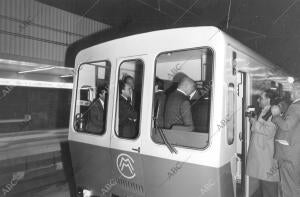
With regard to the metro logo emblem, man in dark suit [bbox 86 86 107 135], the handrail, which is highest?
man in dark suit [bbox 86 86 107 135]

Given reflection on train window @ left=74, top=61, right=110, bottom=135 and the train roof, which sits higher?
the train roof

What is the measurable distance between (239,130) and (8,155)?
6.50 m

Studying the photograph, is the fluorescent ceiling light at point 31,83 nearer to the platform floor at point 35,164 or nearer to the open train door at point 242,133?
the platform floor at point 35,164

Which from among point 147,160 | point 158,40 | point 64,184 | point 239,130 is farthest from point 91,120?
point 64,184

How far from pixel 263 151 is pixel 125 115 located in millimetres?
1951

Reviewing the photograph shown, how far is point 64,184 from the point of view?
6016 millimetres

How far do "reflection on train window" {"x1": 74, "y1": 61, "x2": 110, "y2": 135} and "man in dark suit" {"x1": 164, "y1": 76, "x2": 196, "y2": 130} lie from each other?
1.04 metres

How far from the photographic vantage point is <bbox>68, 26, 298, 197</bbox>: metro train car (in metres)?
2.81

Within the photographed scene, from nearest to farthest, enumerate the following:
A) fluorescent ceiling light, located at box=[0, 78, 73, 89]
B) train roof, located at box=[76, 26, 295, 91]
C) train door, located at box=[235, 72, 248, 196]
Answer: train roof, located at box=[76, 26, 295, 91], train door, located at box=[235, 72, 248, 196], fluorescent ceiling light, located at box=[0, 78, 73, 89]

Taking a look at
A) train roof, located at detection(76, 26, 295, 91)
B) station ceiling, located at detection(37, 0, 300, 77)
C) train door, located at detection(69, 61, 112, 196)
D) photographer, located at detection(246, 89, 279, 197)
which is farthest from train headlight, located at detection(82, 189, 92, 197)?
station ceiling, located at detection(37, 0, 300, 77)

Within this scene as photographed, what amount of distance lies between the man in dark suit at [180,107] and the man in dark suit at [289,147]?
1.26 meters

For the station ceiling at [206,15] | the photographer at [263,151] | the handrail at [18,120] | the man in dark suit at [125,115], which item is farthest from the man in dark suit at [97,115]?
the handrail at [18,120]

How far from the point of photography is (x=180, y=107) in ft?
10.8

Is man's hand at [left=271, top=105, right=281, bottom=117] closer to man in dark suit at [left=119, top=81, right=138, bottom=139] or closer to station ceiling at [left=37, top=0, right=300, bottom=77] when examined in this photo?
man in dark suit at [left=119, top=81, right=138, bottom=139]
